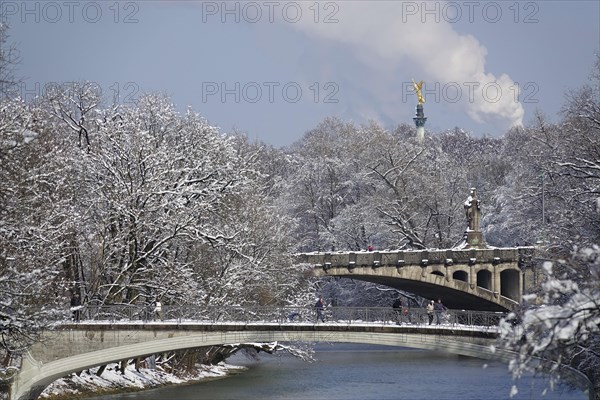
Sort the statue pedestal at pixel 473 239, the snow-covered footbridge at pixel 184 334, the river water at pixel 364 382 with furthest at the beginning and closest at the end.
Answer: the statue pedestal at pixel 473 239, the river water at pixel 364 382, the snow-covered footbridge at pixel 184 334

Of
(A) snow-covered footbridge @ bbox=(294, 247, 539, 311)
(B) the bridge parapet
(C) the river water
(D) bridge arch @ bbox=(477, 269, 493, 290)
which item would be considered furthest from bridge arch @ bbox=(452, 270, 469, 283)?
(C) the river water

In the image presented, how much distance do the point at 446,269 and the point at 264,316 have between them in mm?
26721

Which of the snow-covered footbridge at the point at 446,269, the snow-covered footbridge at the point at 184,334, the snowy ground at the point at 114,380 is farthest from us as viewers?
the snow-covered footbridge at the point at 446,269

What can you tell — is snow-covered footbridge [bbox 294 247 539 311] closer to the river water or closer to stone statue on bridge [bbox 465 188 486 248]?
stone statue on bridge [bbox 465 188 486 248]

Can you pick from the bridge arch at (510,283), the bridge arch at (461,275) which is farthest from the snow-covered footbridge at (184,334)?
the bridge arch at (510,283)

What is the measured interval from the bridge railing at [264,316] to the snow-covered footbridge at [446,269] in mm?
21495

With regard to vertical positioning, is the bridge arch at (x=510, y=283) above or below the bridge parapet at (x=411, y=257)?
below

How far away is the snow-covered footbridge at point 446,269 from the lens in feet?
229

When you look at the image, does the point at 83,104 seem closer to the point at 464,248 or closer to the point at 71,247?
the point at 71,247

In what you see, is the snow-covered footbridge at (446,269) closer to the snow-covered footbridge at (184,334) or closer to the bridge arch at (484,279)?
the bridge arch at (484,279)

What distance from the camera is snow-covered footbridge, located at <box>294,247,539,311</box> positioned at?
2746 inches

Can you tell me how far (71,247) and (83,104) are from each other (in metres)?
13.5

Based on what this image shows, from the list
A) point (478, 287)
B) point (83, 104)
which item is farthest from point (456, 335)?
point (478, 287)

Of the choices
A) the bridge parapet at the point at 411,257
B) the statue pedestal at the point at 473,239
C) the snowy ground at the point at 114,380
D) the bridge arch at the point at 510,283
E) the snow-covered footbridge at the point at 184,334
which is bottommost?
Result: the snowy ground at the point at 114,380
